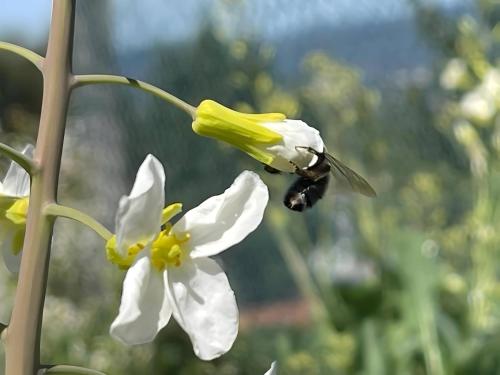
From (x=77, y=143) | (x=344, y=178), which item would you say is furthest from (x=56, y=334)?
(x=344, y=178)

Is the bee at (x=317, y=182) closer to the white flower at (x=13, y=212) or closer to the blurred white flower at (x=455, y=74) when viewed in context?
the white flower at (x=13, y=212)

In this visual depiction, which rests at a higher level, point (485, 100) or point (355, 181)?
point (355, 181)

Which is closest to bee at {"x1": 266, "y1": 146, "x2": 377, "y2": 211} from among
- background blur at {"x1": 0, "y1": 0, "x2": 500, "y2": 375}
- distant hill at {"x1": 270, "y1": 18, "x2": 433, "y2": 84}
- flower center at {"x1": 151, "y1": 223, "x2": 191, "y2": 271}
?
flower center at {"x1": 151, "y1": 223, "x2": 191, "y2": 271}

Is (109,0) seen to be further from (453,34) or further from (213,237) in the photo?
(213,237)

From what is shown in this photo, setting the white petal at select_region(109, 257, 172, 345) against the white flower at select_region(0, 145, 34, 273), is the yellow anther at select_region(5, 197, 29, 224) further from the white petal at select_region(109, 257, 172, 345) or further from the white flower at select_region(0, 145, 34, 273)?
the white petal at select_region(109, 257, 172, 345)

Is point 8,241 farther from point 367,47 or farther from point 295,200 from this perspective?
point 367,47

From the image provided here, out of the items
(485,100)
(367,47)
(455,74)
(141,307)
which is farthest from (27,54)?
(367,47)

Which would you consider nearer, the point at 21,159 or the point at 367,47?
the point at 21,159
